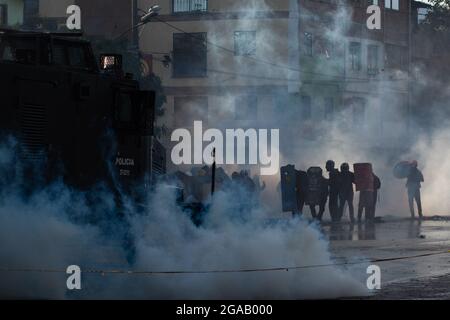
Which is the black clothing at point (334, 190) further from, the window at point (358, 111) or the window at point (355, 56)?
the window at point (355, 56)

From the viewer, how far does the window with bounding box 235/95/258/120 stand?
46.1 meters

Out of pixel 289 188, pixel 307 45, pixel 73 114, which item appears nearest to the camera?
pixel 73 114

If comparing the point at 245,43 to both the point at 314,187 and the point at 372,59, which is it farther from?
the point at 314,187

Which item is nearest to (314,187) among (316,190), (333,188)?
(316,190)

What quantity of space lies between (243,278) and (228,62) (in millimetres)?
35321

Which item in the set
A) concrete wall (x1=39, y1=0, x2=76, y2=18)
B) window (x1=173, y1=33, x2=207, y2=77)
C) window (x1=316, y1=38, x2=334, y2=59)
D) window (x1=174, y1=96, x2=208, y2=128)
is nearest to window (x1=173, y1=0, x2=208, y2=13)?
window (x1=173, y1=33, x2=207, y2=77)

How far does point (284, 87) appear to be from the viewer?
4647cm

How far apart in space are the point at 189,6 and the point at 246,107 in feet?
20.8

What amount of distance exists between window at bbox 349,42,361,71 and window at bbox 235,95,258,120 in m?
5.57

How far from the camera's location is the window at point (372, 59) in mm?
50644

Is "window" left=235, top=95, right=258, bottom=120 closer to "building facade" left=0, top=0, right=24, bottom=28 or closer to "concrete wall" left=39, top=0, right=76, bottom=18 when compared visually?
"concrete wall" left=39, top=0, right=76, bottom=18

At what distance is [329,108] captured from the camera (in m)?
47.8

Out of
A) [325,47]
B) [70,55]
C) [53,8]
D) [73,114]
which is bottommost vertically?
[73,114]

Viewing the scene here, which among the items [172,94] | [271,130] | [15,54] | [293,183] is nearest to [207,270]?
[15,54]
